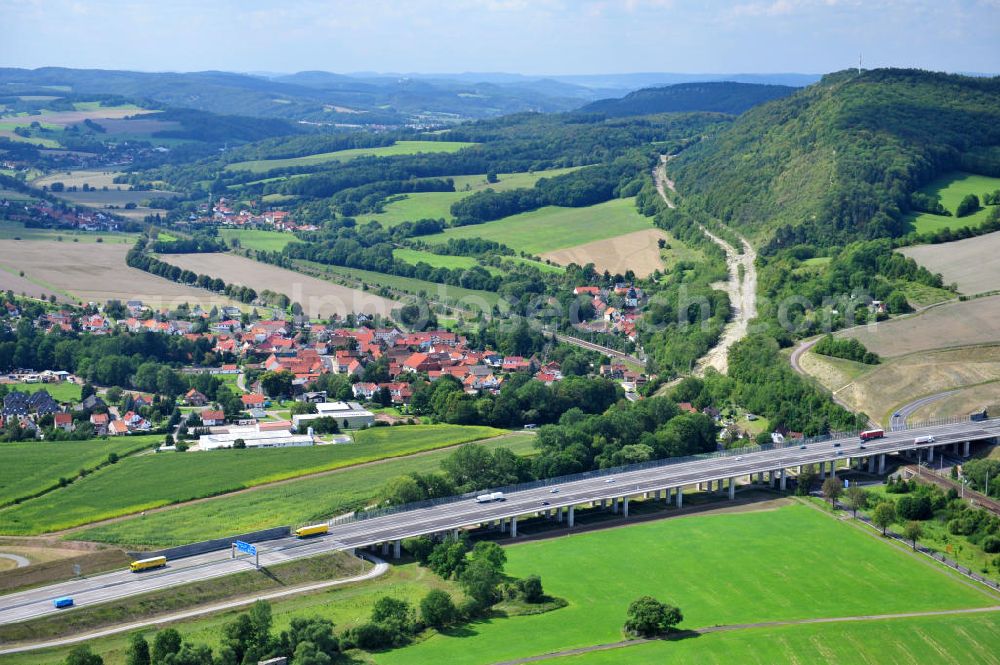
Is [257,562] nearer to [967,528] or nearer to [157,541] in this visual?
[157,541]

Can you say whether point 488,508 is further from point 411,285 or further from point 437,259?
point 437,259

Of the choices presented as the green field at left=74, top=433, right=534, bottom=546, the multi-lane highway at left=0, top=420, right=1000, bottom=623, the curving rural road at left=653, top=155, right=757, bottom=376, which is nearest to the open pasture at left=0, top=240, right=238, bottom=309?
the curving rural road at left=653, top=155, right=757, bottom=376

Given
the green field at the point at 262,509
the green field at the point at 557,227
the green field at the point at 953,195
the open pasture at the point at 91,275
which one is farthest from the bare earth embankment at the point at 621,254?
the green field at the point at 262,509

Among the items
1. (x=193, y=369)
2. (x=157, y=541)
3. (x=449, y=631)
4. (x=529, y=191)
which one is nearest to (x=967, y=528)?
(x=449, y=631)

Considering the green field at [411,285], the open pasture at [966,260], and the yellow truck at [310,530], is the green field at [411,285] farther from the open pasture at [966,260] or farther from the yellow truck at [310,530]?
the yellow truck at [310,530]

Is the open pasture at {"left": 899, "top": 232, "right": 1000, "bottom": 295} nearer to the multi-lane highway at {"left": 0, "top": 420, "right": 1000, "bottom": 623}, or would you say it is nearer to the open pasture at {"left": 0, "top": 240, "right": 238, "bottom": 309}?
the multi-lane highway at {"left": 0, "top": 420, "right": 1000, "bottom": 623}
